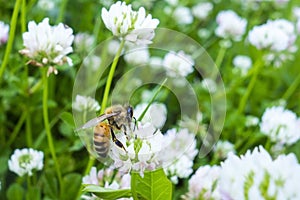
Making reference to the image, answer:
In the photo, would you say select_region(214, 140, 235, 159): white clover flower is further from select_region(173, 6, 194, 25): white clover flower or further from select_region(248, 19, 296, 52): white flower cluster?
select_region(173, 6, 194, 25): white clover flower

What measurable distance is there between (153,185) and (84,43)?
2.21ft

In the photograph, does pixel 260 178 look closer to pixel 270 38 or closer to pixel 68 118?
pixel 68 118

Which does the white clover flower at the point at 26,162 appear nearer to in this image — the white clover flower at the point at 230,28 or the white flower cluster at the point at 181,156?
the white flower cluster at the point at 181,156

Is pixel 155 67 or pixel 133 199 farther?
pixel 155 67

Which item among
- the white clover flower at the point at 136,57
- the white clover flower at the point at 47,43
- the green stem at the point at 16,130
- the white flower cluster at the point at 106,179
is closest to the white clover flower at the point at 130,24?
the white clover flower at the point at 47,43

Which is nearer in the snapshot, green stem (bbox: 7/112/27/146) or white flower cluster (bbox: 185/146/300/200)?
white flower cluster (bbox: 185/146/300/200)

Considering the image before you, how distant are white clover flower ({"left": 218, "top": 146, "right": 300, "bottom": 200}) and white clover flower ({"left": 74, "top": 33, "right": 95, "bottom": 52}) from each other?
0.79 meters

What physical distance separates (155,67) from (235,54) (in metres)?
0.46

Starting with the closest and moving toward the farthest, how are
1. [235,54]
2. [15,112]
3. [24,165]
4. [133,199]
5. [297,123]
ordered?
[133,199] < [24,165] < [297,123] < [15,112] < [235,54]

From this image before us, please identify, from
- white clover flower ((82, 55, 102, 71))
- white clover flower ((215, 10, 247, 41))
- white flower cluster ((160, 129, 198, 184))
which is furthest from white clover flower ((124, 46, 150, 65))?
white flower cluster ((160, 129, 198, 184))

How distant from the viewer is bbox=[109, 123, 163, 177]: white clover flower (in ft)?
2.18

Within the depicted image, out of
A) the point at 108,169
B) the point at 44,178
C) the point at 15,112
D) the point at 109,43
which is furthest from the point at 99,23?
the point at 108,169

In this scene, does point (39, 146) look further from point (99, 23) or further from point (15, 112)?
point (99, 23)

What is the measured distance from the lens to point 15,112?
4.02 feet
